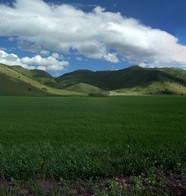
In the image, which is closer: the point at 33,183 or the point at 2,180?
the point at 33,183

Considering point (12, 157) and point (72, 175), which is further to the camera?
point (12, 157)

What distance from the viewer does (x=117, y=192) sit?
7.16 metres

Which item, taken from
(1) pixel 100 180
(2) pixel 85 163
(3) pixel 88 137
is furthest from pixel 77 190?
(3) pixel 88 137

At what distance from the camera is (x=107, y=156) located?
10469 millimetres

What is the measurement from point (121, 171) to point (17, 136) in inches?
425

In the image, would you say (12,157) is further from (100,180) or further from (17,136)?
(17,136)

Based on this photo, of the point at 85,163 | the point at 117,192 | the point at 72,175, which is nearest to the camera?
the point at 117,192

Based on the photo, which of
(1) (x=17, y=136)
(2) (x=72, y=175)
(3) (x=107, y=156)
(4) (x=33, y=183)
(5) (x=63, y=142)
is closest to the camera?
(4) (x=33, y=183)

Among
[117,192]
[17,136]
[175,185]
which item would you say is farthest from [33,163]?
[17,136]

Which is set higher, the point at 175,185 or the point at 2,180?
the point at 175,185

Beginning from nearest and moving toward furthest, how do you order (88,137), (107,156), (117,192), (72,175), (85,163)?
1. (117,192)
2. (72,175)
3. (85,163)
4. (107,156)
5. (88,137)

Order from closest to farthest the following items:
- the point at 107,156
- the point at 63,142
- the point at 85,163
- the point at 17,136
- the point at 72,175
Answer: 1. the point at 72,175
2. the point at 85,163
3. the point at 107,156
4. the point at 63,142
5. the point at 17,136

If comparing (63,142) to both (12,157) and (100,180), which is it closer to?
(12,157)

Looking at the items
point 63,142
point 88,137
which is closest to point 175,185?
point 63,142
